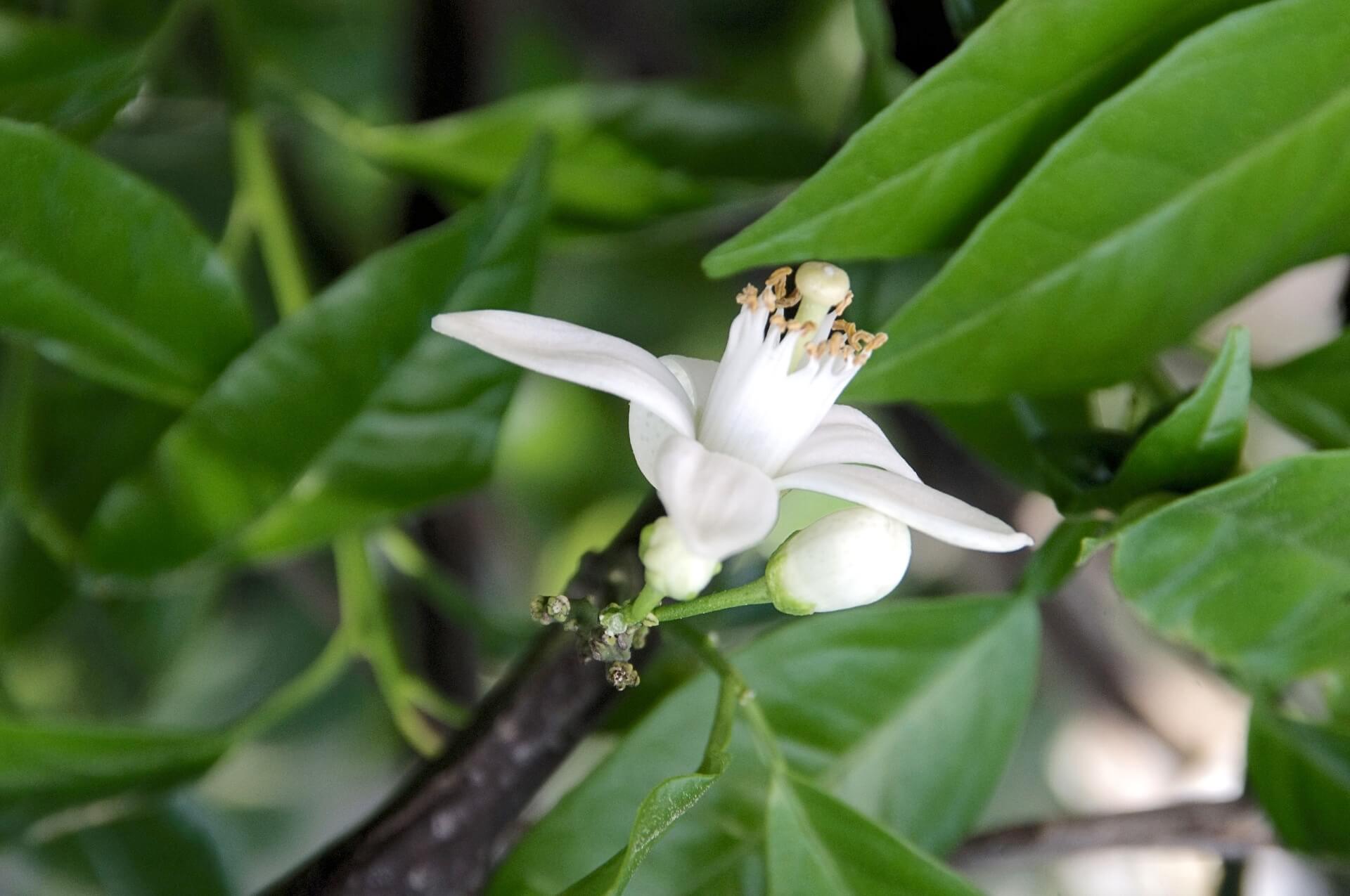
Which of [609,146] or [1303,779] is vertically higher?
[609,146]

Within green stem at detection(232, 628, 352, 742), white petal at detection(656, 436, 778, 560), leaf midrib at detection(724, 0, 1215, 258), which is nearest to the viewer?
white petal at detection(656, 436, 778, 560)

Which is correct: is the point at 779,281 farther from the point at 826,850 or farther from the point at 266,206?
the point at 266,206

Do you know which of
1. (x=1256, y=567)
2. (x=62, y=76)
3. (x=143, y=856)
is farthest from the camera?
(x=143, y=856)

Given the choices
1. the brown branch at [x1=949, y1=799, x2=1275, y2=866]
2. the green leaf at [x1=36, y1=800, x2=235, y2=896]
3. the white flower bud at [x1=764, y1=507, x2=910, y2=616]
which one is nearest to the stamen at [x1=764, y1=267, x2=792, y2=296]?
the white flower bud at [x1=764, y1=507, x2=910, y2=616]

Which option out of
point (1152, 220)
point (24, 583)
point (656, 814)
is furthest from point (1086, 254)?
point (24, 583)

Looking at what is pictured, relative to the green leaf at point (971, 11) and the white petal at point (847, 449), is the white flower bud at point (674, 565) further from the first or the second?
the green leaf at point (971, 11)

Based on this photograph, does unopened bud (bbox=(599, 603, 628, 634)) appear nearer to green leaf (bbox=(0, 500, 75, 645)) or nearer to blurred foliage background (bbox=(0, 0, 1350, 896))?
blurred foliage background (bbox=(0, 0, 1350, 896))
